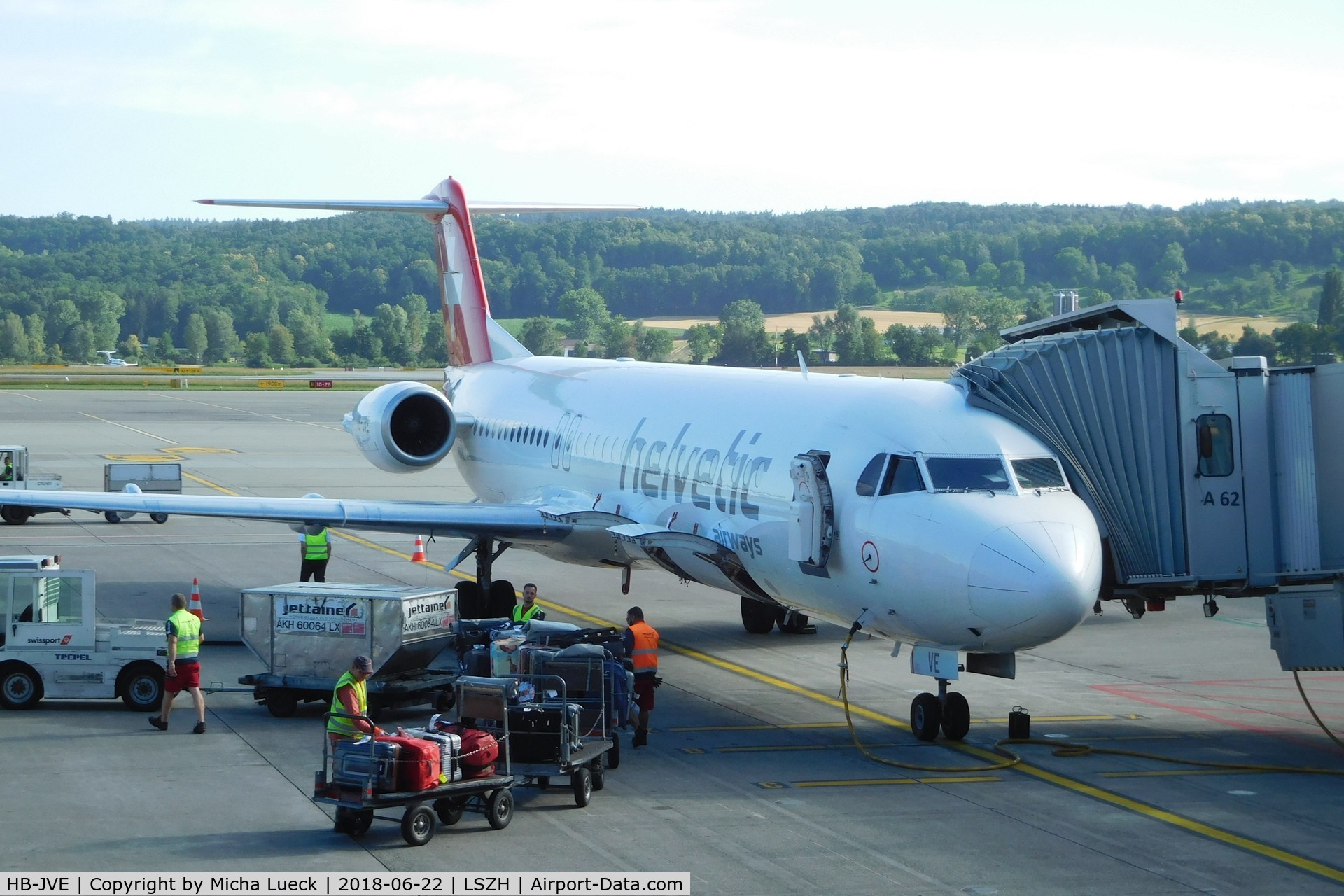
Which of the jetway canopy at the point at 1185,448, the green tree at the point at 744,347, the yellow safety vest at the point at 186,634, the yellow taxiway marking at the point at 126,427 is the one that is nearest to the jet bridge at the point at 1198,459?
the jetway canopy at the point at 1185,448

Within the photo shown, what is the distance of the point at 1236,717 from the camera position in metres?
18.8

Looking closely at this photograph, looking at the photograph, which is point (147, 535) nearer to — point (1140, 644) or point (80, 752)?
point (80, 752)

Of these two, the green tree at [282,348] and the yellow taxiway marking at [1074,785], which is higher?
the green tree at [282,348]

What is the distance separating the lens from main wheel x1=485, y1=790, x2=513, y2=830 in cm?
1323

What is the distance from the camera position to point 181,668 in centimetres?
1695

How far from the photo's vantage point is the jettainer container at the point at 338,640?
58.9ft

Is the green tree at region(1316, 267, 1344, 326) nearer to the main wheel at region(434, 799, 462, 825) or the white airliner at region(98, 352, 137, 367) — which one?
the main wheel at region(434, 799, 462, 825)

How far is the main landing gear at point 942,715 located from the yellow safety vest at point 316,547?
12775 mm

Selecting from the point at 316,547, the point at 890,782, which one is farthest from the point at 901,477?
the point at 316,547

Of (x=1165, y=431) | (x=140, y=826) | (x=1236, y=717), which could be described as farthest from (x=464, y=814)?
(x=1236, y=717)

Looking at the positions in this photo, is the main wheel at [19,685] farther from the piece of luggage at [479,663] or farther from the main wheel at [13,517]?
the main wheel at [13,517]

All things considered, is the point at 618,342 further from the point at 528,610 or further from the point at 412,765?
the point at 412,765

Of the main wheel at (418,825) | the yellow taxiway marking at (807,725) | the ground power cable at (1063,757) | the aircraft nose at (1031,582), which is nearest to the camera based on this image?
the main wheel at (418,825)

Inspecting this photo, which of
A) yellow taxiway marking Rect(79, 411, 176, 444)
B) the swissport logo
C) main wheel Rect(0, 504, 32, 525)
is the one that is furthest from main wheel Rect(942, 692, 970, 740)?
yellow taxiway marking Rect(79, 411, 176, 444)
